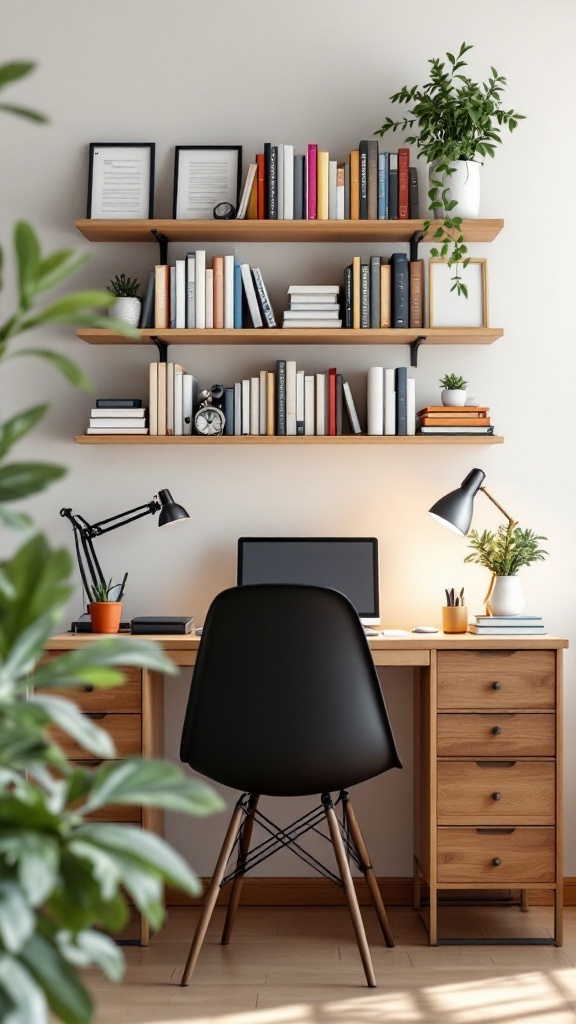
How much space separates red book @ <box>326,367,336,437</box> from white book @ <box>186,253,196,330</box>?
1.44 feet

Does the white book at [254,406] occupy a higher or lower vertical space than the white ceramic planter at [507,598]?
higher

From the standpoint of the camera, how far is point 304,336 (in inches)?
121

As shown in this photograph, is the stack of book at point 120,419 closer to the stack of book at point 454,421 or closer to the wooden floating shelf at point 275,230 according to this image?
the wooden floating shelf at point 275,230

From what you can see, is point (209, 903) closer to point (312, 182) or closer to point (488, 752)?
point (488, 752)

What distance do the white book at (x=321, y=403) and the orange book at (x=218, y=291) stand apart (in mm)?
335

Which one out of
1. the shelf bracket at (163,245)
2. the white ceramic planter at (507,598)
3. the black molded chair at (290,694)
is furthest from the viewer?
the shelf bracket at (163,245)

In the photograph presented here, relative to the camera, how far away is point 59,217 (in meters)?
3.26

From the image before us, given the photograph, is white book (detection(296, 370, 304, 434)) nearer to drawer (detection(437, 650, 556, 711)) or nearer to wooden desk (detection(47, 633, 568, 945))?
wooden desk (detection(47, 633, 568, 945))

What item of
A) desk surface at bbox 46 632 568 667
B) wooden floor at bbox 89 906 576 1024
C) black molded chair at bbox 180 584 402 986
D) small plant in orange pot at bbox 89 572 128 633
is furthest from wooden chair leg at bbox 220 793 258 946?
small plant in orange pot at bbox 89 572 128 633

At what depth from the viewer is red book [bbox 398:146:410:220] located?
3090 millimetres

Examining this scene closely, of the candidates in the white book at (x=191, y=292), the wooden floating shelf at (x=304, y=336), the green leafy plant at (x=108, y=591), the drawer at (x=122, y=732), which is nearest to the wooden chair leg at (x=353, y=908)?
the drawer at (x=122, y=732)

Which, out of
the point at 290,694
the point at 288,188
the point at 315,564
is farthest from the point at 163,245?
the point at 290,694

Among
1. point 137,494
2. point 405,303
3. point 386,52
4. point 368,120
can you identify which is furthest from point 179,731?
point 386,52

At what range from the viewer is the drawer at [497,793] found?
2701 millimetres
